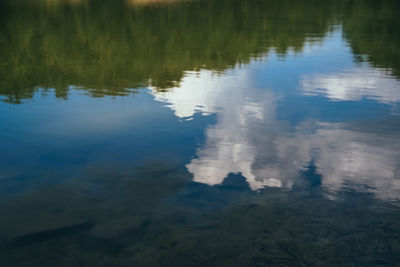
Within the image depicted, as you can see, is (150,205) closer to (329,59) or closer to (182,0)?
(329,59)

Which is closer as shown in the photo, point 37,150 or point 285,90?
point 37,150

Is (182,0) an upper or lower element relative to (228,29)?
upper

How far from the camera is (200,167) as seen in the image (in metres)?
14.7

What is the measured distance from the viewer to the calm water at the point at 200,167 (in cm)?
1043

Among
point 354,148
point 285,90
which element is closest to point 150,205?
point 354,148

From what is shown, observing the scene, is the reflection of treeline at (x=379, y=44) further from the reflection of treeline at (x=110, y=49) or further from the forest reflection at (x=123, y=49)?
the reflection of treeline at (x=110, y=49)

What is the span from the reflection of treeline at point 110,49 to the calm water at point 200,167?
1.57 ft

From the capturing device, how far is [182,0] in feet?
423

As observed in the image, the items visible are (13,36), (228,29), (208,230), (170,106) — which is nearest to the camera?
(208,230)

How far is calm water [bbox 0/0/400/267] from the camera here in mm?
10430

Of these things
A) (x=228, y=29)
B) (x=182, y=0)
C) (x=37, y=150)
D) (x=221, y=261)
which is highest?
(x=182, y=0)

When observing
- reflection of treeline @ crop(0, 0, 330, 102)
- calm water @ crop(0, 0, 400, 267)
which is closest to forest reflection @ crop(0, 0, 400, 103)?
reflection of treeline @ crop(0, 0, 330, 102)

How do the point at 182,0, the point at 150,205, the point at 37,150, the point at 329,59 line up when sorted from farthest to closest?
the point at 182,0
the point at 329,59
the point at 37,150
the point at 150,205

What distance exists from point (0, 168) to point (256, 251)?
887 cm
